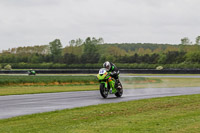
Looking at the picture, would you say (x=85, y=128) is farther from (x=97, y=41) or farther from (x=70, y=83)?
(x=97, y=41)

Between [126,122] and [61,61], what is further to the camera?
[61,61]

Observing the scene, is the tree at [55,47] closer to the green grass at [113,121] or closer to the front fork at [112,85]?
the front fork at [112,85]

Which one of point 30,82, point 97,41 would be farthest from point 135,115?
point 97,41

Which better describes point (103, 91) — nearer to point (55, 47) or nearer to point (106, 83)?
point (106, 83)

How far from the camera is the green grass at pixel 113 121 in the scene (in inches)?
413

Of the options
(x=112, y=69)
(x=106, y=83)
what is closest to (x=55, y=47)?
(x=112, y=69)

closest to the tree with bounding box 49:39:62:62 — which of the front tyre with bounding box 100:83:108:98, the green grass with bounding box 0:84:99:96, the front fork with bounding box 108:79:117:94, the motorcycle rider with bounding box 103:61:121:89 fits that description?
the green grass with bounding box 0:84:99:96

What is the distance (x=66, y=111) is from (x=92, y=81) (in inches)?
1086

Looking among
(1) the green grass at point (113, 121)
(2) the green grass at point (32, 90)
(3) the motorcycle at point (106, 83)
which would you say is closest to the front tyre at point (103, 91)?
(3) the motorcycle at point (106, 83)

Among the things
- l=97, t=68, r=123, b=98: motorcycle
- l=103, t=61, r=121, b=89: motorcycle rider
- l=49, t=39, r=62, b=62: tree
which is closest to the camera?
l=97, t=68, r=123, b=98: motorcycle

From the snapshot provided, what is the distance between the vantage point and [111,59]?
122000mm

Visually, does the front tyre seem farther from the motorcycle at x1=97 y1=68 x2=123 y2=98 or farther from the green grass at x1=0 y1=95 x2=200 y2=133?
the green grass at x1=0 y1=95 x2=200 y2=133

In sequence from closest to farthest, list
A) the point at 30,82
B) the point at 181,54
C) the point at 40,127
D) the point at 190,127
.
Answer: the point at 190,127
the point at 40,127
the point at 30,82
the point at 181,54

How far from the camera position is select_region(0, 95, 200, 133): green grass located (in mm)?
10492
